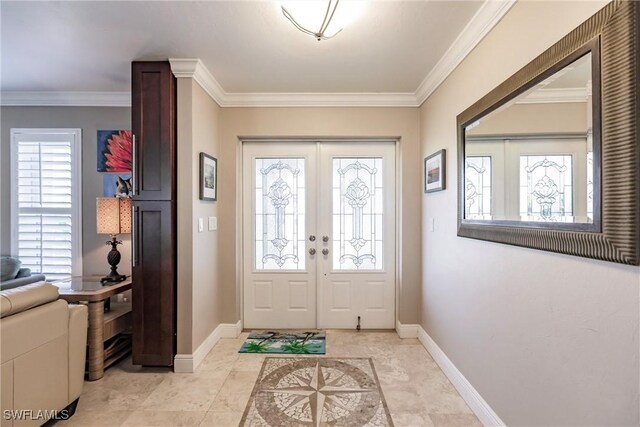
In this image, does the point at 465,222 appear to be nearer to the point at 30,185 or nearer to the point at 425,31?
the point at 425,31

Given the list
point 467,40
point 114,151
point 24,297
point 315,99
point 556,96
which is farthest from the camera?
point 114,151

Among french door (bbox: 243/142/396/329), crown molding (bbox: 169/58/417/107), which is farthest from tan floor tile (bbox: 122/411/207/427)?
crown molding (bbox: 169/58/417/107)

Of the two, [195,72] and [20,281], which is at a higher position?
[195,72]

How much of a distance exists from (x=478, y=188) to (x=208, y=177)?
2.32 m

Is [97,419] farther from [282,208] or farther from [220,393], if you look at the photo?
[282,208]

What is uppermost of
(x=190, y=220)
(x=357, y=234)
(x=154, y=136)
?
(x=154, y=136)

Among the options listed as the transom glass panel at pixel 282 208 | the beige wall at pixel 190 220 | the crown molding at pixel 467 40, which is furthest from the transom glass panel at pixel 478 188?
the beige wall at pixel 190 220

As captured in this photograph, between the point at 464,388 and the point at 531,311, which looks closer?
the point at 531,311

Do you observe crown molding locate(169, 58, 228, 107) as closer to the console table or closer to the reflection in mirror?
the console table

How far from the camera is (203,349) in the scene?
2.73 m

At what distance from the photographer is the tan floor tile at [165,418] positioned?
74.1 inches

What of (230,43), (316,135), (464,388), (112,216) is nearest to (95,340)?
(112,216)

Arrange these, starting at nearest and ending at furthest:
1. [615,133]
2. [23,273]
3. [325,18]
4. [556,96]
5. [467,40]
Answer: [615,133] → [556,96] → [325,18] → [467,40] → [23,273]

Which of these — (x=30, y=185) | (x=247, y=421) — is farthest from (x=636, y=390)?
(x=30, y=185)
